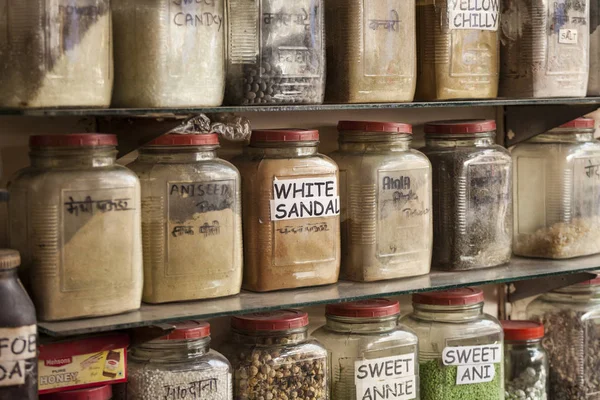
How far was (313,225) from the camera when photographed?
1.81 m

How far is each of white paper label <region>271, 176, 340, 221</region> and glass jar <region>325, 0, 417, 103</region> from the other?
0.17m

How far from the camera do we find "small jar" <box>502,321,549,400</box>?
2.11m

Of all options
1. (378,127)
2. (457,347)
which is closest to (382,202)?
(378,127)

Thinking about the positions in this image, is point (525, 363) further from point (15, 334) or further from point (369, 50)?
point (15, 334)

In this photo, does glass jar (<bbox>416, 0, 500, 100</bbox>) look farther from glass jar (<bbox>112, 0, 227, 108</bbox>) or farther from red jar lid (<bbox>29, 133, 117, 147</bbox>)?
red jar lid (<bbox>29, 133, 117, 147</bbox>)

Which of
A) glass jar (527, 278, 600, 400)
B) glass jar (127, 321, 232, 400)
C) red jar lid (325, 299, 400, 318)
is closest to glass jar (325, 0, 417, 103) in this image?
red jar lid (325, 299, 400, 318)

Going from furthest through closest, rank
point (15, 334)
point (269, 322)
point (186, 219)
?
1. point (269, 322)
2. point (186, 219)
3. point (15, 334)

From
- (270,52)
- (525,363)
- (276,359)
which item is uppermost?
(270,52)

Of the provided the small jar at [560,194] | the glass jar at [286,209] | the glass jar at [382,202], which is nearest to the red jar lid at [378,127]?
the glass jar at [382,202]

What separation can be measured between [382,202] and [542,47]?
465mm

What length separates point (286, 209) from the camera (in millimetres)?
1777

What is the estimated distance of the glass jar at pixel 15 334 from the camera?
4.80 ft

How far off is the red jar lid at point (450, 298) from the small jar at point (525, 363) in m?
0.15

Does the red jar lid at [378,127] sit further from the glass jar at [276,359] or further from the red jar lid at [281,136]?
the glass jar at [276,359]
